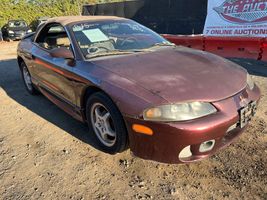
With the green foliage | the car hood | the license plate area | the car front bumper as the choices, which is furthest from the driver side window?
the green foliage

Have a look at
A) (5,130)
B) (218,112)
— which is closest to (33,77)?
(5,130)

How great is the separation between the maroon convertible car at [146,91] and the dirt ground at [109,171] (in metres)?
0.26

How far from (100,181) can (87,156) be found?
0.51 m

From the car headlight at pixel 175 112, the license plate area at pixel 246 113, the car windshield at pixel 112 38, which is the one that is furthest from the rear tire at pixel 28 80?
the license plate area at pixel 246 113

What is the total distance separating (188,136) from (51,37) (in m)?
3.21

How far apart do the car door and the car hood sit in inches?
22.5

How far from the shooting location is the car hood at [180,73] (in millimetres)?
2773

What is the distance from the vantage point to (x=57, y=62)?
3975 millimetres

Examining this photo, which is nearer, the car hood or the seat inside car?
the car hood

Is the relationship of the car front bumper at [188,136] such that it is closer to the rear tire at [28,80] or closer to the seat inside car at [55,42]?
the seat inside car at [55,42]

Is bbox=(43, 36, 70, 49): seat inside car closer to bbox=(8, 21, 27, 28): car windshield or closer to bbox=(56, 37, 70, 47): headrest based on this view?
bbox=(56, 37, 70, 47): headrest

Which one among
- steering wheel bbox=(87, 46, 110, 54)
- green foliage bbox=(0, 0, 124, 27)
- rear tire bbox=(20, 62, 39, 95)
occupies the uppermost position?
steering wheel bbox=(87, 46, 110, 54)

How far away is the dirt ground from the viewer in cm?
277

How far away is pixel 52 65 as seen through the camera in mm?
4109
